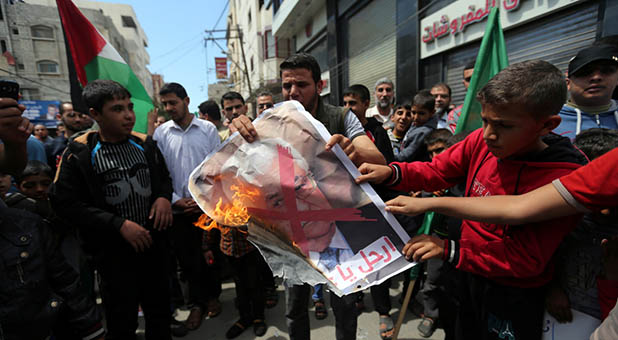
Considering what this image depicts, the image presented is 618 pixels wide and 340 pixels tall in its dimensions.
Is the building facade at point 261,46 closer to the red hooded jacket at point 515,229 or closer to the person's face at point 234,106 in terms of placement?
the person's face at point 234,106

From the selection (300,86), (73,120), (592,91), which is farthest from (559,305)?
(73,120)

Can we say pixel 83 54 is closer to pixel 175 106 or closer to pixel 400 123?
pixel 175 106

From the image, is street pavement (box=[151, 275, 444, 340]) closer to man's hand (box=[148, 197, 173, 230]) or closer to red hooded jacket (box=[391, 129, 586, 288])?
man's hand (box=[148, 197, 173, 230])

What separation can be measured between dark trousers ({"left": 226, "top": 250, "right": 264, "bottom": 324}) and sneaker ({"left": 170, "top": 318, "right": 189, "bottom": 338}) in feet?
1.82

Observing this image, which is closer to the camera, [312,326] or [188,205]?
[188,205]

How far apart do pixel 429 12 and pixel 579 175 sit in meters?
7.64

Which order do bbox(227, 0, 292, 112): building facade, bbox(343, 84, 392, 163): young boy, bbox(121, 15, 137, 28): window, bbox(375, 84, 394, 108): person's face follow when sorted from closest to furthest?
bbox(343, 84, 392, 163): young boy, bbox(375, 84, 394, 108): person's face, bbox(227, 0, 292, 112): building facade, bbox(121, 15, 137, 28): window

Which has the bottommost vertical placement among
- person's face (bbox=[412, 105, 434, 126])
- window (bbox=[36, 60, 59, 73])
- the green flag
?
person's face (bbox=[412, 105, 434, 126])

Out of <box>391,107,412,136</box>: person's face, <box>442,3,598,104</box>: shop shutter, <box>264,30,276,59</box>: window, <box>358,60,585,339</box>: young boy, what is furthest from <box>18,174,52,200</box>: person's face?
<box>264,30,276,59</box>: window

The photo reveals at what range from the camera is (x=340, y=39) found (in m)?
12.1

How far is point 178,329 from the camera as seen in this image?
8.77ft

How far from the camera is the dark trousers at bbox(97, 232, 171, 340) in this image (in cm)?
202

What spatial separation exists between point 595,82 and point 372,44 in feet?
29.4

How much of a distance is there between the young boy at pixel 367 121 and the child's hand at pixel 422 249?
1707 millimetres
